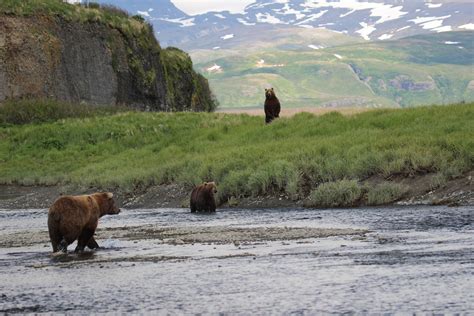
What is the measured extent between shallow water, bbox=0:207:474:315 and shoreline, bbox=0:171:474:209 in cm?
353

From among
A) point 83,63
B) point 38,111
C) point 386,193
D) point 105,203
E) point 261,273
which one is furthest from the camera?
point 83,63

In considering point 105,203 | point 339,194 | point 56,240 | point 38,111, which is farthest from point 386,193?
point 38,111

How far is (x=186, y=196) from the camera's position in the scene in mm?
32812

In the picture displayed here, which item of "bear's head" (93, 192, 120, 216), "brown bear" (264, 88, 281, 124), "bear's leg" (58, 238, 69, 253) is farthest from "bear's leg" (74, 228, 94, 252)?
"brown bear" (264, 88, 281, 124)

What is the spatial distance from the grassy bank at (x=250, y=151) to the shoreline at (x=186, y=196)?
0.30 metres

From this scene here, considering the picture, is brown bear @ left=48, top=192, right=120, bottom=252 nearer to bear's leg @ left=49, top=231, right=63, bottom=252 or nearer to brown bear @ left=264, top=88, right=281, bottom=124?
bear's leg @ left=49, top=231, right=63, bottom=252

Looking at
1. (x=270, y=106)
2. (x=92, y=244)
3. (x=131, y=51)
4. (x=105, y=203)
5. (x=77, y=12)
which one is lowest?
(x=92, y=244)

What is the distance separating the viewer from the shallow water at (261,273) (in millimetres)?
11758

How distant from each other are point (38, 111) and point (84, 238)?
37.5 m

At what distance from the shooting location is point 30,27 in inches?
2283

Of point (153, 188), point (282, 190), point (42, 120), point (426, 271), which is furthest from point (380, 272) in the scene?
point (42, 120)

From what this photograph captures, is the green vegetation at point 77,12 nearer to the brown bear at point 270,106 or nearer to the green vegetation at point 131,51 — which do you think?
the green vegetation at point 131,51

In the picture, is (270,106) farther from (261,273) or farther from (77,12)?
(261,273)

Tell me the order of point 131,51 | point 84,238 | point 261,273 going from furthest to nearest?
point 131,51, point 84,238, point 261,273
